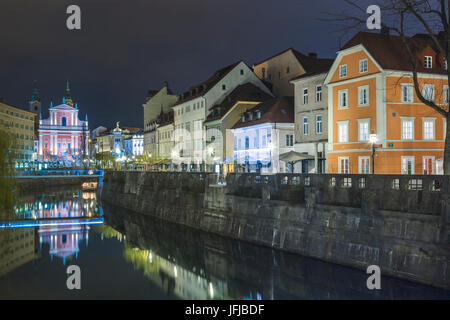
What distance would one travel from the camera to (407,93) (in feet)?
117

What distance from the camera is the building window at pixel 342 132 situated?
124 ft

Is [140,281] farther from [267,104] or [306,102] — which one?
[267,104]

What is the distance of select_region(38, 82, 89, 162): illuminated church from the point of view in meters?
149

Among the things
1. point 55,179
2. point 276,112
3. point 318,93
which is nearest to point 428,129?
point 318,93

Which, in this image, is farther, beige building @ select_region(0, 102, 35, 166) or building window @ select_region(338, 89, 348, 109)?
beige building @ select_region(0, 102, 35, 166)

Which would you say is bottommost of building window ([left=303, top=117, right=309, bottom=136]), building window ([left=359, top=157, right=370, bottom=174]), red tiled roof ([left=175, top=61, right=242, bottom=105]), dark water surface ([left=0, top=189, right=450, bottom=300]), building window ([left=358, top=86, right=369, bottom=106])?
dark water surface ([left=0, top=189, right=450, bottom=300])

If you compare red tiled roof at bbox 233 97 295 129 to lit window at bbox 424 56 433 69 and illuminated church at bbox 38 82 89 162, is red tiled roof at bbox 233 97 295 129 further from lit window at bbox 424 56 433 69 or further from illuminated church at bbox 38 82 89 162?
illuminated church at bbox 38 82 89 162

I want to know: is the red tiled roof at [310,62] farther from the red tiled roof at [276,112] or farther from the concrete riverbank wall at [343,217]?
the concrete riverbank wall at [343,217]

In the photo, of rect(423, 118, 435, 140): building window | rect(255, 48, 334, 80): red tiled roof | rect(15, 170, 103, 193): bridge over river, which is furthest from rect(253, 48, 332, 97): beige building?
rect(15, 170, 103, 193): bridge over river

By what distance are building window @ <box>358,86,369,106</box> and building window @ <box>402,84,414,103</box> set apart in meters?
2.46

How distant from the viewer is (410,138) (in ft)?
116
